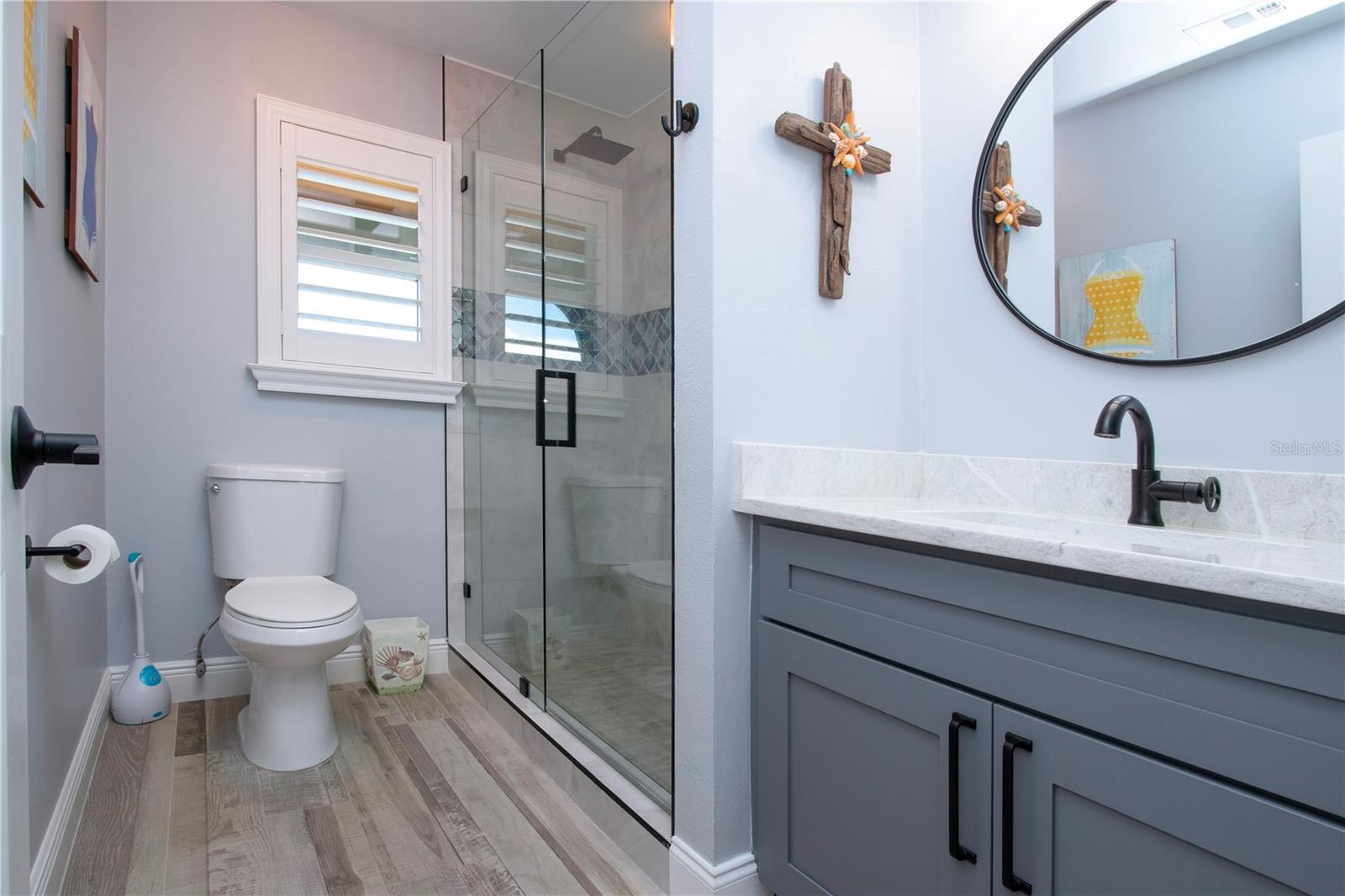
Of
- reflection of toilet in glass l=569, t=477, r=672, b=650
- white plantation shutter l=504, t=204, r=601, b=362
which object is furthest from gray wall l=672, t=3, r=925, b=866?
white plantation shutter l=504, t=204, r=601, b=362

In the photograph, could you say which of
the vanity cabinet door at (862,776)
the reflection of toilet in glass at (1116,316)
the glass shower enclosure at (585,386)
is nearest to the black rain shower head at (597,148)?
the glass shower enclosure at (585,386)

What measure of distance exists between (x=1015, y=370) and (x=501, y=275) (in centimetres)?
174

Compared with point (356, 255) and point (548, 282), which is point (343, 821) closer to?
point (548, 282)

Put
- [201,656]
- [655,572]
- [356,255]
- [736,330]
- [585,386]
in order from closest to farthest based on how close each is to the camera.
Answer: [736,330], [655,572], [585,386], [201,656], [356,255]

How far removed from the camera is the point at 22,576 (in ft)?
2.17

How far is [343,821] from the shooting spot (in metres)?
1.75

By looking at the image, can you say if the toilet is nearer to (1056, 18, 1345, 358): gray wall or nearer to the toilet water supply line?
the toilet water supply line

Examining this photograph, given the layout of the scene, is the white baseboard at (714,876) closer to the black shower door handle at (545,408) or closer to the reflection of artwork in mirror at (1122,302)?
the black shower door handle at (545,408)

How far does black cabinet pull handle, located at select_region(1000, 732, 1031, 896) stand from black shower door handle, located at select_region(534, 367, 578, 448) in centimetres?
137

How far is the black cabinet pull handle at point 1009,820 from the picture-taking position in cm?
96

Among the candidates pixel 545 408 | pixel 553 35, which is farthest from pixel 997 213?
pixel 553 35

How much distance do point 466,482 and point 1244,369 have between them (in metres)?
2.45

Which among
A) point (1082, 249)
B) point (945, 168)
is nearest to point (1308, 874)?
point (1082, 249)

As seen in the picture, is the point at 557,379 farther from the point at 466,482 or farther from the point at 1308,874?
Answer: the point at 1308,874
